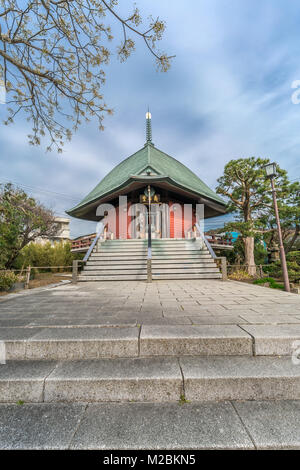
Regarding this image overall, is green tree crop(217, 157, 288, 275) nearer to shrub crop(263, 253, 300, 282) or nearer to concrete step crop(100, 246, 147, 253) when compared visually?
shrub crop(263, 253, 300, 282)

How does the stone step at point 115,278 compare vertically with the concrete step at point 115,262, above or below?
below

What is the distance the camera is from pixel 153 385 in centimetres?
152

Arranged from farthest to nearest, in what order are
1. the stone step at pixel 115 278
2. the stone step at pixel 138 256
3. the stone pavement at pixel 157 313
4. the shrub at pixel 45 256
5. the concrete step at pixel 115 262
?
the shrub at pixel 45 256, the stone step at pixel 138 256, the concrete step at pixel 115 262, the stone step at pixel 115 278, the stone pavement at pixel 157 313

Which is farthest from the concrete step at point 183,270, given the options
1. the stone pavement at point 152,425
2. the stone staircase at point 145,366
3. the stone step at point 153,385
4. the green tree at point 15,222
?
the stone pavement at point 152,425

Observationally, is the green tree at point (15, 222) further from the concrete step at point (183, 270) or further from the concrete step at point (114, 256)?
the concrete step at point (183, 270)

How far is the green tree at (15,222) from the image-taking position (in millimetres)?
4516

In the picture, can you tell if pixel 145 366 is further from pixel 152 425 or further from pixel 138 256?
pixel 138 256

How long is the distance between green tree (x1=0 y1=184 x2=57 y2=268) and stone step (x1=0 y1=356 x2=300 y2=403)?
396 centimetres

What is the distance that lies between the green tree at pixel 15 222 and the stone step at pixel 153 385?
396cm

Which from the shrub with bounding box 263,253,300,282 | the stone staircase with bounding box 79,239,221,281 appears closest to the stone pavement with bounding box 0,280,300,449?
the stone staircase with bounding box 79,239,221,281

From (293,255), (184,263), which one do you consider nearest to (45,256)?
(184,263)

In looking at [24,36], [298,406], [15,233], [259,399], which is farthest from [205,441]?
[15,233]

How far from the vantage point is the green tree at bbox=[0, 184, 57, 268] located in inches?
178

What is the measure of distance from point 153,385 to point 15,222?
9.03 meters
